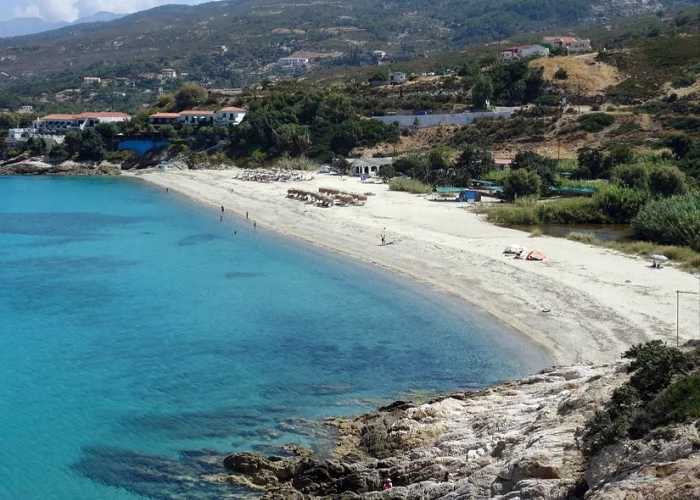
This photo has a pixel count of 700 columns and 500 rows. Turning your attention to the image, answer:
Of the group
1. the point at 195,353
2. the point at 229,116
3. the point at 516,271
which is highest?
the point at 229,116

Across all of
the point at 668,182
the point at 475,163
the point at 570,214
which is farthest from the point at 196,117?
the point at 668,182

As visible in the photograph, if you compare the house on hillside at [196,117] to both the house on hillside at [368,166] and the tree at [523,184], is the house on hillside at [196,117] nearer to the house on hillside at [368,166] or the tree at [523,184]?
the house on hillside at [368,166]

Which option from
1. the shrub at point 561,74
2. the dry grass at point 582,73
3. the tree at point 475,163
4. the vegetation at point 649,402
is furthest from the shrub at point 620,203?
the shrub at point 561,74

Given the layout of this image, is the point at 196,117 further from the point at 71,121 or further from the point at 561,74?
the point at 561,74

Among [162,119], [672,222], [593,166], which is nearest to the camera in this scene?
[672,222]

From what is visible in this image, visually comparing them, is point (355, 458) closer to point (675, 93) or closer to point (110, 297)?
point (110, 297)

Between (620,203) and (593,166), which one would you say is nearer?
(620,203)

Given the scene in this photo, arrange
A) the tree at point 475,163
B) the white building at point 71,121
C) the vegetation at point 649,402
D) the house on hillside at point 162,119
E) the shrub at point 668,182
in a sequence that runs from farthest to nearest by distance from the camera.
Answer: the white building at point 71,121 < the house on hillside at point 162,119 < the tree at point 475,163 < the shrub at point 668,182 < the vegetation at point 649,402
